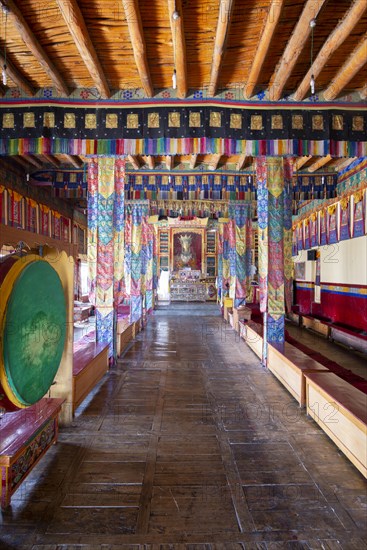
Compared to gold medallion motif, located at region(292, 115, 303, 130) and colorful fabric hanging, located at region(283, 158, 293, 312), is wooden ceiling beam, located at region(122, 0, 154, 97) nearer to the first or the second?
gold medallion motif, located at region(292, 115, 303, 130)

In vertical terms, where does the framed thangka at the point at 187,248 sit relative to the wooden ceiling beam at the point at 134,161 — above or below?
below

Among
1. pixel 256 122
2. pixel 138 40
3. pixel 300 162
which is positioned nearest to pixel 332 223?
pixel 300 162

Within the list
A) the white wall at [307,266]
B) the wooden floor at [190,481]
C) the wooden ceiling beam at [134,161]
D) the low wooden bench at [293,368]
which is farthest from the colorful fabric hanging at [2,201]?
the white wall at [307,266]

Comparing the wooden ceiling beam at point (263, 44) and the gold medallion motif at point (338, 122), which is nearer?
the wooden ceiling beam at point (263, 44)

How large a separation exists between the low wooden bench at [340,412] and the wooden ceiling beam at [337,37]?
337cm

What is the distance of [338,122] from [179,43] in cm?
236

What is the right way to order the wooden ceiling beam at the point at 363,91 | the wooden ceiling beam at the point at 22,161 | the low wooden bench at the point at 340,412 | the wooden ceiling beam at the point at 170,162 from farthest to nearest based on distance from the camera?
the wooden ceiling beam at the point at 22,161, the wooden ceiling beam at the point at 170,162, the wooden ceiling beam at the point at 363,91, the low wooden bench at the point at 340,412

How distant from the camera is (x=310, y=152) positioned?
485cm

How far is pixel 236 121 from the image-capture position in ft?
15.3

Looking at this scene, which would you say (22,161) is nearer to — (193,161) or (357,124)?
(193,161)

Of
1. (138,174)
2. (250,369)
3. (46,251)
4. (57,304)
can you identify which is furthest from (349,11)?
(138,174)

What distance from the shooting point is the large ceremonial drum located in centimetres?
220

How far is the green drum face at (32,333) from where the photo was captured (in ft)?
7.33

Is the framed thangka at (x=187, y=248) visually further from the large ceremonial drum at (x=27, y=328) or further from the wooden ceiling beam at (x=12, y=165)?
the large ceremonial drum at (x=27, y=328)
